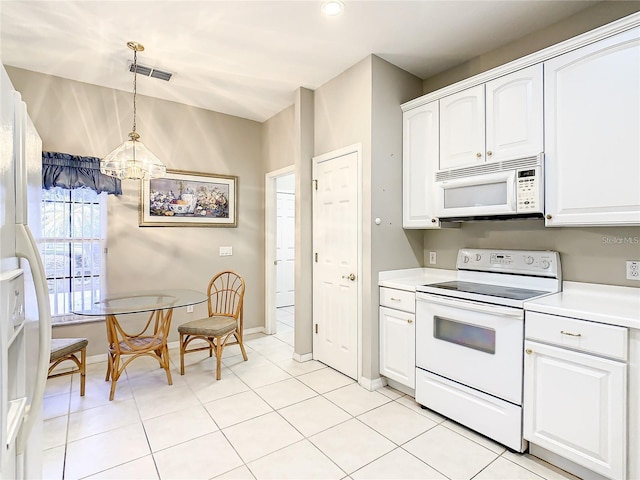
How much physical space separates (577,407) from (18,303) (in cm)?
245

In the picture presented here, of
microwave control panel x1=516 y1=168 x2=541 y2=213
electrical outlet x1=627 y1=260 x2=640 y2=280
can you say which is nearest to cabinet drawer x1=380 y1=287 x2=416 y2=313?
microwave control panel x1=516 y1=168 x2=541 y2=213

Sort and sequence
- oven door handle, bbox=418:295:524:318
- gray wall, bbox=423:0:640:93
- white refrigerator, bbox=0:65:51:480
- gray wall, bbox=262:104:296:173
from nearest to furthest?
white refrigerator, bbox=0:65:51:480 → oven door handle, bbox=418:295:524:318 → gray wall, bbox=423:0:640:93 → gray wall, bbox=262:104:296:173

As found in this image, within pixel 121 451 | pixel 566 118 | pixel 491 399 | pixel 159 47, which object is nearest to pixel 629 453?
pixel 491 399

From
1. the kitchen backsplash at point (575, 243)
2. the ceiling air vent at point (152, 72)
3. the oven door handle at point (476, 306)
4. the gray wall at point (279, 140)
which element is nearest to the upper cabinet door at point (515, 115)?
the kitchen backsplash at point (575, 243)

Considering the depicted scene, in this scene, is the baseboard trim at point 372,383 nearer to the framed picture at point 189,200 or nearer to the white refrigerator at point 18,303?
the white refrigerator at point 18,303

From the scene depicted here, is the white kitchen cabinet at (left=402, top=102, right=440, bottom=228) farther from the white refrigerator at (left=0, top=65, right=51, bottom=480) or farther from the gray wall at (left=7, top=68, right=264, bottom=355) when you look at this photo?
the white refrigerator at (left=0, top=65, right=51, bottom=480)

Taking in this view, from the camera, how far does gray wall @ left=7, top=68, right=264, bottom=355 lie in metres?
3.23

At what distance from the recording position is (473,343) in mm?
2209

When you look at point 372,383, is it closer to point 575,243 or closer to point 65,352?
point 575,243

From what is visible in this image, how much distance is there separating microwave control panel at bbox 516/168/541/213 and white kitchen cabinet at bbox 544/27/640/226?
0.23ft

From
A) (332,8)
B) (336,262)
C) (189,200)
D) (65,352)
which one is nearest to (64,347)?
(65,352)

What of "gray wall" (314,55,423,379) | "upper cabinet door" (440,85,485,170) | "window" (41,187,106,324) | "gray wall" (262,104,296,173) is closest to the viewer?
"upper cabinet door" (440,85,485,170)

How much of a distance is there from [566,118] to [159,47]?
2975mm

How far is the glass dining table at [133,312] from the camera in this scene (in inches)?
104
